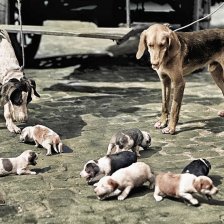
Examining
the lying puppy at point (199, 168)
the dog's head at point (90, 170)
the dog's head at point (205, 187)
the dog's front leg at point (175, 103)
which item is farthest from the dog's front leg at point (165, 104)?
the dog's head at point (205, 187)

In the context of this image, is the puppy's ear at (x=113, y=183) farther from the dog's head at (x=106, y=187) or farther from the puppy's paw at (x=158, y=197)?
the puppy's paw at (x=158, y=197)

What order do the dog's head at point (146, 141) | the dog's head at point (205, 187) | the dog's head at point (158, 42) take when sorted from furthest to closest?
the dog's head at point (158, 42) < the dog's head at point (146, 141) < the dog's head at point (205, 187)

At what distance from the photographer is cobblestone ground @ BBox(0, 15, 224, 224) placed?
18.1ft

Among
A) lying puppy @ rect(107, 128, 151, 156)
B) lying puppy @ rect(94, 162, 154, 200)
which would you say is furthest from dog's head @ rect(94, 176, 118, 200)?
lying puppy @ rect(107, 128, 151, 156)

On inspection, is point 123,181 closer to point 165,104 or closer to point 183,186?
point 183,186

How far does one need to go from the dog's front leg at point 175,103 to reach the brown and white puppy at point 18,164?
248 cm

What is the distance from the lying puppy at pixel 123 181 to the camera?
5.66m

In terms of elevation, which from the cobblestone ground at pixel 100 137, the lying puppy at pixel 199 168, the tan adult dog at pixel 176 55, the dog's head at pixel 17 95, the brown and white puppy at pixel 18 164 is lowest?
the cobblestone ground at pixel 100 137

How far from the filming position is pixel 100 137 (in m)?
8.13

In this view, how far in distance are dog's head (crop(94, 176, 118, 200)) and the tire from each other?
307 inches

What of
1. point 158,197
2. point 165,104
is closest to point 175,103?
point 165,104

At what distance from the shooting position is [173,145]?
7.76 metres

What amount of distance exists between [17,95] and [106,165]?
2406 mm

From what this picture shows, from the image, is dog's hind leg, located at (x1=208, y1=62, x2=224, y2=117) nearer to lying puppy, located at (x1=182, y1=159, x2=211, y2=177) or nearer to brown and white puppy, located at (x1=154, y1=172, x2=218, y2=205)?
lying puppy, located at (x1=182, y1=159, x2=211, y2=177)
